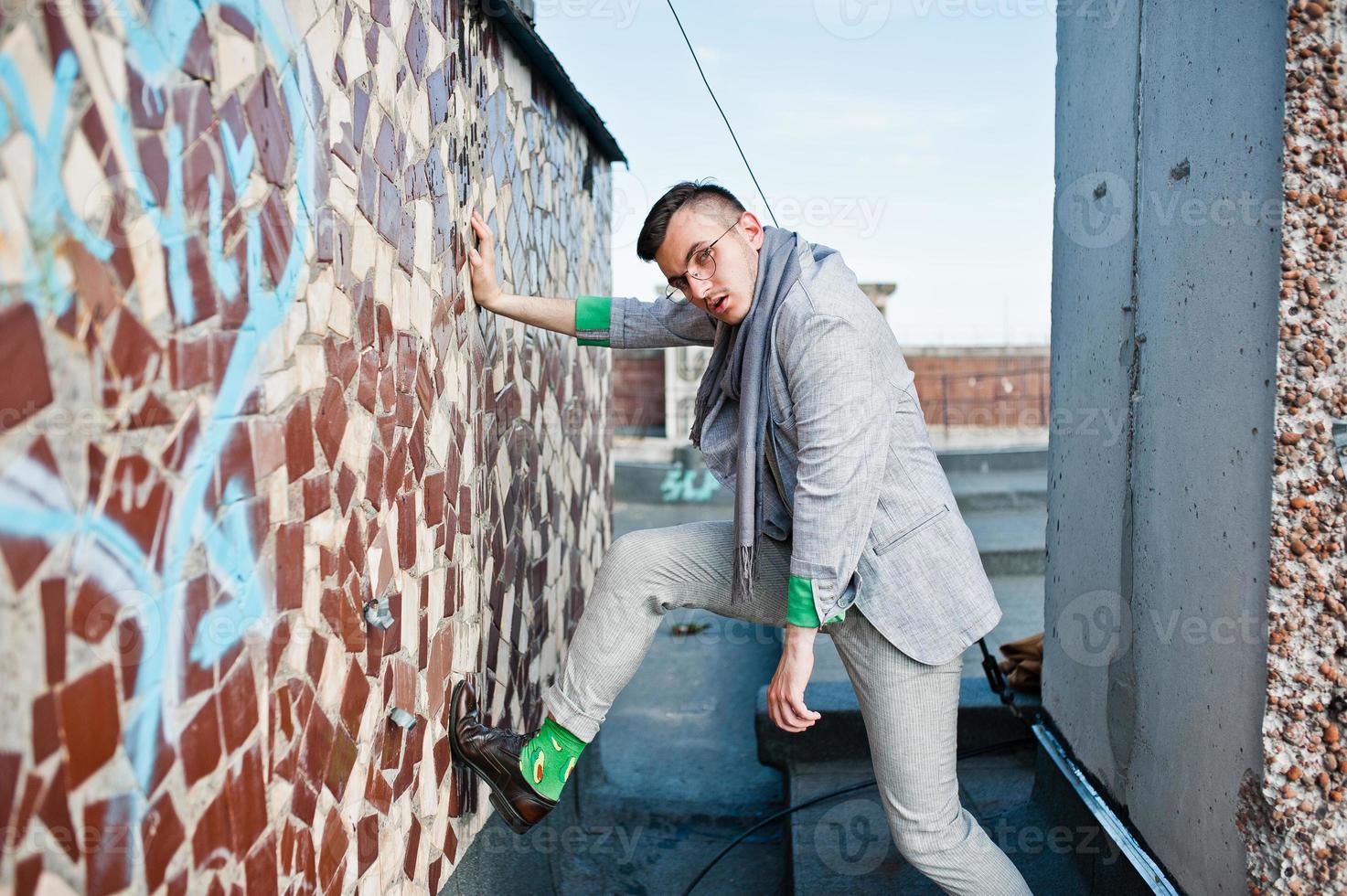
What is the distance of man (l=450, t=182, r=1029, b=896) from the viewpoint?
6.95 feet

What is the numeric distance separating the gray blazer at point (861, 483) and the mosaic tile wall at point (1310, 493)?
57 centimetres

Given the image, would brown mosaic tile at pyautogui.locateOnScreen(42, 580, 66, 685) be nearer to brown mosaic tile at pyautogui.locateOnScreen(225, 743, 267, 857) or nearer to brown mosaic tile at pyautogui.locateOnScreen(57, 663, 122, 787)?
brown mosaic tile at pyautogui.locateOnScreen(57, 663, 122, 787)

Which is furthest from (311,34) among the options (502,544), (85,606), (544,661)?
→ (544,661)

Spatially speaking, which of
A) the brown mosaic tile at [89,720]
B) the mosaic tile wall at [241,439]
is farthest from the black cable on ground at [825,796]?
the brown mosaic tile at [89,720]

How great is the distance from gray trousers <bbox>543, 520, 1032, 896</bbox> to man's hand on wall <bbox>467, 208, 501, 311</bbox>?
72 cm

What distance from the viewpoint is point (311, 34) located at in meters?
1.73

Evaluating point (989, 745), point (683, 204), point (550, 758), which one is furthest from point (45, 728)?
point (989, 745)

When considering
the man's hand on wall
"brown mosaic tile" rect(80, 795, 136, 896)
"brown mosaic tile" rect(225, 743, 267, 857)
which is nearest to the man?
the man's hand on wall

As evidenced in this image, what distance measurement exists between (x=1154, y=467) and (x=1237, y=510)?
17.5 inches

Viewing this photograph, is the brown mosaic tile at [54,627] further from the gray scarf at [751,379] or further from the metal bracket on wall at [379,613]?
the gray scarf at [751,379]

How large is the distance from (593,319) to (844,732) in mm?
1830

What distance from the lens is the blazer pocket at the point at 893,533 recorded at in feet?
7.42

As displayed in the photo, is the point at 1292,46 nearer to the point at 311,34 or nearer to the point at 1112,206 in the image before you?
the point at 1112,206

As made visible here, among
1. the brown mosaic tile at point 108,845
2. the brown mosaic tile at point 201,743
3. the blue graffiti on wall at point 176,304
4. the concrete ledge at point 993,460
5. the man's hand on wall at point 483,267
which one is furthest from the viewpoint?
the concrete ledge at point 993,460
